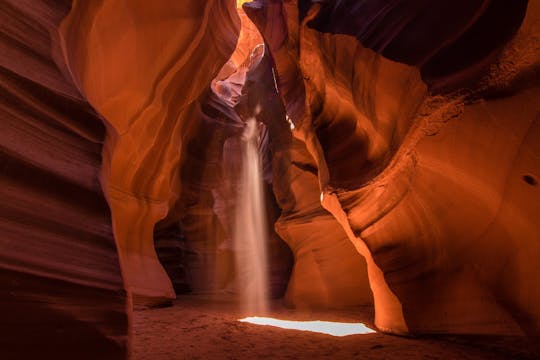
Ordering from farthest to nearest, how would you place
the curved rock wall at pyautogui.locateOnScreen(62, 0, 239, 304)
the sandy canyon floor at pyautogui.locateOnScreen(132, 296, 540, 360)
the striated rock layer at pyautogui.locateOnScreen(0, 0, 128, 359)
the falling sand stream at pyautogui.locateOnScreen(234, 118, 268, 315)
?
the falling sand stream at pyautogui.locateOnScreen(234, 118, 268, 315)
the curved rock wall at pyautogui.locateOnScreen(62, 0, 239, 304)
the sandy canyon floor at pyautogui.locateOnScreen(132, 296, 540, 360)
the striated rock layer at pyautogui.locateOnScreen(0, 0, 128, 359)

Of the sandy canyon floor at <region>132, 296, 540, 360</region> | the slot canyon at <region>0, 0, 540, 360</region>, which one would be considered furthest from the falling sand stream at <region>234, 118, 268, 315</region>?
the sandy canyon floor at <region>132, 296, 540, 360</region>


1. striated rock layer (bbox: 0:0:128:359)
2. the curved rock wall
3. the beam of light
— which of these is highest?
the curved rock wall

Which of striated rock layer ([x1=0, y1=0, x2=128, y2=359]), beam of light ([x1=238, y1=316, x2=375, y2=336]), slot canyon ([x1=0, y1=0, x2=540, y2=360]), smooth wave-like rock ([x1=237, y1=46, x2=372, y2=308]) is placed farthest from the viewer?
smooth wave-like rock ([x1=237, y1=46, x2=372, y2=308])

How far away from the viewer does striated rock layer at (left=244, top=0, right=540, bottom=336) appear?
276 centimetres

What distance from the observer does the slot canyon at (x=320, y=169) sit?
5.52 ft

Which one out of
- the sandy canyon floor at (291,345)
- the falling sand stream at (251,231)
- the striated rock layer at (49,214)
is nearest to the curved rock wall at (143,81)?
the striated rock layer at (49,214)

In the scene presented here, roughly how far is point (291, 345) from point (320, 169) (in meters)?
2.92

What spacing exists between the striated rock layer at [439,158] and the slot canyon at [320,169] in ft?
0.06

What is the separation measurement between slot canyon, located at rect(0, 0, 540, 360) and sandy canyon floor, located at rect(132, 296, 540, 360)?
1.1 inches

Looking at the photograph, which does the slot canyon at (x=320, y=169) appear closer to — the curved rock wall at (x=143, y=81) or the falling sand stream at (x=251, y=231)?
the curved rock wall at (x=143, y=81)

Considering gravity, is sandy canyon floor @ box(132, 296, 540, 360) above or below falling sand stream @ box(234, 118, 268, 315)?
below

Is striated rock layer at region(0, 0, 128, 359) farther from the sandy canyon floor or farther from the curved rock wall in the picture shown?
the sandy canyon floor

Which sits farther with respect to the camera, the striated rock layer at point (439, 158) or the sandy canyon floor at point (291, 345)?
the sandy canyon floor at point (291, 345)

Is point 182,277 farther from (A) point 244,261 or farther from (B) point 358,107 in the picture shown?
(B) point 358,107
